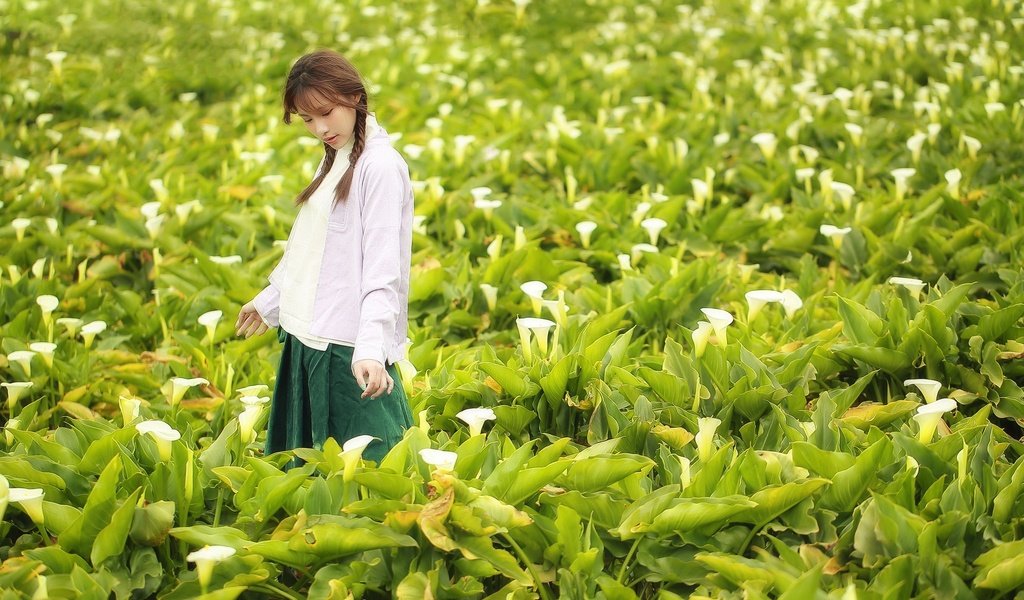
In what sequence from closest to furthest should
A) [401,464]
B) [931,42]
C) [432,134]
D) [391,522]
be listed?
[391,522] < [401,464] < [432,134] < [931,42]

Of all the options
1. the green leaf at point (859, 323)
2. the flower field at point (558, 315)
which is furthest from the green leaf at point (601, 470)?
the green leaf at point (859, 323)

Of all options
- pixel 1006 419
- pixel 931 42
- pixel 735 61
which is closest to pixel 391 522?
pixel 1006 419

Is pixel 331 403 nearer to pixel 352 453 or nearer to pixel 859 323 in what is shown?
pixel 352 453

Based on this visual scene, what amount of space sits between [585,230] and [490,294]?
71cm

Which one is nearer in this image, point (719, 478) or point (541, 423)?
point (719, 478)

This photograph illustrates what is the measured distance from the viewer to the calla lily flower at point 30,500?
2.76 metres

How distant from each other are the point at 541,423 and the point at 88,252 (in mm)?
3237

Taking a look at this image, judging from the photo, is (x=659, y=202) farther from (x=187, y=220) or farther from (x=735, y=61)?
(x=735, y=61)

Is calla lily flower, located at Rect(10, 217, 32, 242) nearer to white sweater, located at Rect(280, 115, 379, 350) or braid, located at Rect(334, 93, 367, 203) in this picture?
white sweater, located at Rect(280, 115, 379, 350)

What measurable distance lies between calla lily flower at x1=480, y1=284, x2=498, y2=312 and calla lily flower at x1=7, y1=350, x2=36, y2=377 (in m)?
1.90

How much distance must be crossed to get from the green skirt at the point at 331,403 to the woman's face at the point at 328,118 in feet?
2.05

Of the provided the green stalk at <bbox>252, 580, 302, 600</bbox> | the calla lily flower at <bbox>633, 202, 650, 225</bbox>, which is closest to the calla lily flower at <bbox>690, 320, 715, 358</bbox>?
the green stalk at <bbox>252, 580, 302, 600</bbox>

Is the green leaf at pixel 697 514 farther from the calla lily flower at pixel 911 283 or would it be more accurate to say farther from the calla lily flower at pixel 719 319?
the calla lily flower at pixel 911 283

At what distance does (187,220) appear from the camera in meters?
5.83
